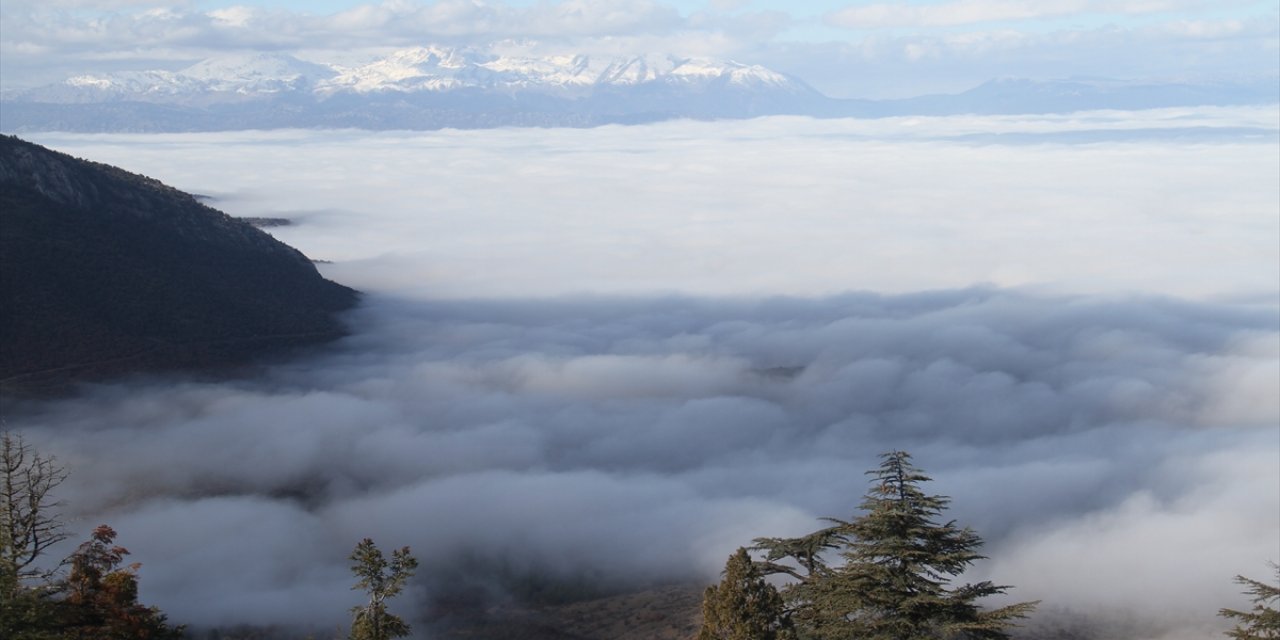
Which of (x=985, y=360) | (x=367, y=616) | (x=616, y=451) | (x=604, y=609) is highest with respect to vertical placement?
(x=985, y=360)

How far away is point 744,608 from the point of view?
2936 cm

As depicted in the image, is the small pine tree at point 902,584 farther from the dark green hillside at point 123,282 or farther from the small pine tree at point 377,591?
the dark green hillside at point 123,282

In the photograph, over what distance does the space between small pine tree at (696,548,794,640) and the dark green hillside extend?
336 ft

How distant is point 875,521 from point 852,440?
366 ft

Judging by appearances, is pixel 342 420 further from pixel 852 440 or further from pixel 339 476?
pixel 852 440

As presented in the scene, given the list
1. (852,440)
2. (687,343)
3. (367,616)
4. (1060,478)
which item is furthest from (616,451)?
(367,616)

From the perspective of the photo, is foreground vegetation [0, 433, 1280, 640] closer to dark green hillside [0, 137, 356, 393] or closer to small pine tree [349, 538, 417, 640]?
small pine tree [349, 538, 417, 640]

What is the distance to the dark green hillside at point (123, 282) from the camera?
122 meters

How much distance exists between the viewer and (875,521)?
2770 cm

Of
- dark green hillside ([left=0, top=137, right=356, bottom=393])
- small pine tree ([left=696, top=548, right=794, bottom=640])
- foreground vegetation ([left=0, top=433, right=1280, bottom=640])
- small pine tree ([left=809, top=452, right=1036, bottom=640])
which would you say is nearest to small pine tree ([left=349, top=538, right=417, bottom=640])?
foreground vegetation ([left=0, top=433, right=1280, bottom=640])

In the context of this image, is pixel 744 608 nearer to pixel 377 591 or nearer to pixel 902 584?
pixel 902 584

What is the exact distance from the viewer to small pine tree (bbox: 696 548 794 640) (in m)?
29.2

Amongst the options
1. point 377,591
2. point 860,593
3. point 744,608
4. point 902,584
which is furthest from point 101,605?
point 902,584

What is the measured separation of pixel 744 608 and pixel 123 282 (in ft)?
410
